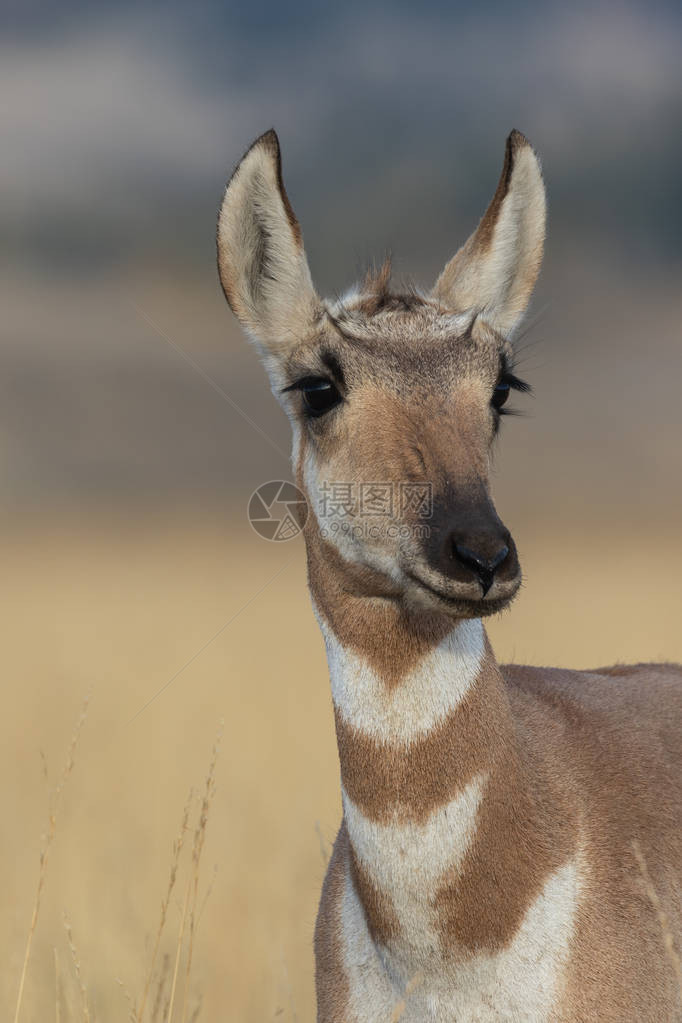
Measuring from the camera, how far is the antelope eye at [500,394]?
4.86 meters

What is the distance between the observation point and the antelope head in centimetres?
401

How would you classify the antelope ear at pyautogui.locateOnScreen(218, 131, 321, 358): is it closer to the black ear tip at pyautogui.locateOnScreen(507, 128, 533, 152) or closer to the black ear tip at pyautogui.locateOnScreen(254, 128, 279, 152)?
the black ear tip at pyautogui.locateOnScreen(254, 128, 279, 152)

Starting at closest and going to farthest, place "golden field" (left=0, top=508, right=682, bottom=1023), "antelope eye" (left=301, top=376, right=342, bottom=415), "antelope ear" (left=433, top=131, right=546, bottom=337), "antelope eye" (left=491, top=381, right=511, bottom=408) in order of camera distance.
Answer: "antelope eye" (left=301, top=376, right=342, bottom=415) → "antelope eye" (left=491, top=381, right=511, bottom=408) → "antelope ear" (left=433, top=131, right=546, bottom=337) → "golden field" (left=0, top=508, right=682, bottom=1023)

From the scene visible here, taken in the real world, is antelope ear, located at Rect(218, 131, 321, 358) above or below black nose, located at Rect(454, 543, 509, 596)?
above

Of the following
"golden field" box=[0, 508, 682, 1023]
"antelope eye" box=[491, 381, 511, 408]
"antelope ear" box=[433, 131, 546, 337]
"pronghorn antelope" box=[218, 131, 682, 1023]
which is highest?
"antelope ear" box=[433, 131, 546, 337]

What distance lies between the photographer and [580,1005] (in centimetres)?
407

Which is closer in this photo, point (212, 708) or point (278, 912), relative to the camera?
point (278, 912)

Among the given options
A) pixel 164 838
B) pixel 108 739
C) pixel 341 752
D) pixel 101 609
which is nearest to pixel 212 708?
pixel 108 739

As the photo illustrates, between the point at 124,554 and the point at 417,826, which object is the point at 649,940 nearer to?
the point at 417,826

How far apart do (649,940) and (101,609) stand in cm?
2045
